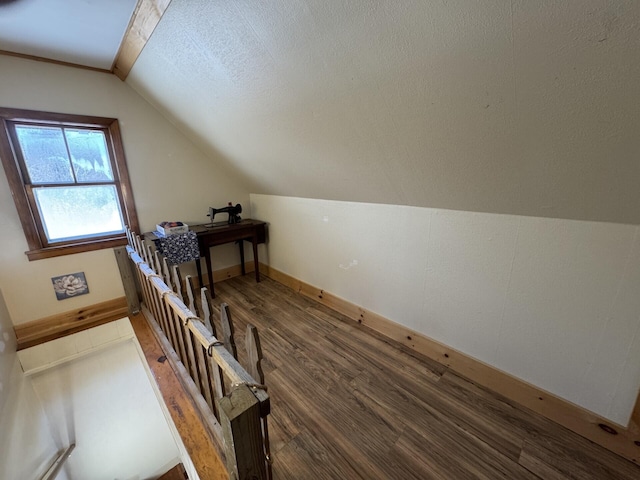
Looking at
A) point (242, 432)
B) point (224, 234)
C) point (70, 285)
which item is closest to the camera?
point (242, 432)

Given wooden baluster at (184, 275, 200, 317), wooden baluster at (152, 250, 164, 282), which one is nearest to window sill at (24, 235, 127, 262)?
wooden baluster at (152, 250, 164, 282)

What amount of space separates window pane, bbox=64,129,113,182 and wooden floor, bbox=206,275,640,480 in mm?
2116

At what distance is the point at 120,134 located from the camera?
227cm

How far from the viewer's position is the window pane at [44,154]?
1.94 m

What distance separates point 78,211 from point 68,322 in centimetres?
98

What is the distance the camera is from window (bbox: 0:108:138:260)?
1.90 metres

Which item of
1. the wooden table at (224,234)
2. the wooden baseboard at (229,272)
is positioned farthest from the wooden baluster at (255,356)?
the wooden baseboard at (229,272)

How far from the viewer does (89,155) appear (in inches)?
86.9

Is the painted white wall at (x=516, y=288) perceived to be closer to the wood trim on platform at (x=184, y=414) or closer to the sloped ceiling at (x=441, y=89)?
the sloped ceiling at (x=441, y=89)

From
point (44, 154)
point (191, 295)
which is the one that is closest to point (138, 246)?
point (44, 154)

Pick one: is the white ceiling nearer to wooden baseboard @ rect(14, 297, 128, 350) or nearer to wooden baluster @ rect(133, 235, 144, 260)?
wooden baluster @ rect(133, 235, 144, 260)

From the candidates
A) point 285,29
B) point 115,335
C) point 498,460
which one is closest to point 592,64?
point 285,29

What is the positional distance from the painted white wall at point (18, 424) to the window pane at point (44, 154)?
984 mm

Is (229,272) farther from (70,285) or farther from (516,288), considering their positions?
(516,288)
